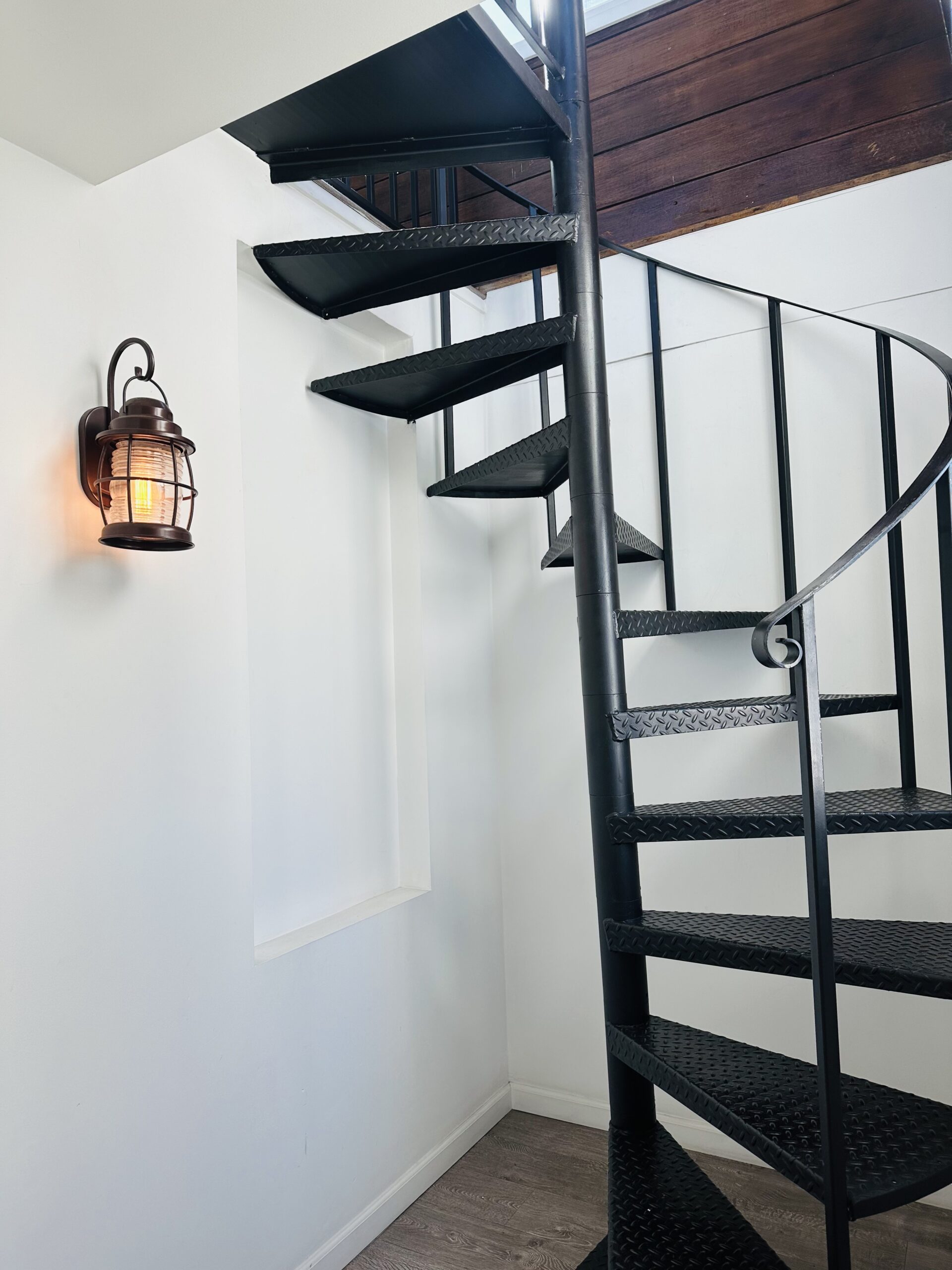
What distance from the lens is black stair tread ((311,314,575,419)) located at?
2236 mm

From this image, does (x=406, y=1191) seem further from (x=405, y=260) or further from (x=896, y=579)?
(x=405, y=260)

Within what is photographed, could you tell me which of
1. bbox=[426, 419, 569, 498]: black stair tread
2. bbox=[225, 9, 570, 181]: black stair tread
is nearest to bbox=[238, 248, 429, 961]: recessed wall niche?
bbox=[426, 419, 569, 498]: black stair tread

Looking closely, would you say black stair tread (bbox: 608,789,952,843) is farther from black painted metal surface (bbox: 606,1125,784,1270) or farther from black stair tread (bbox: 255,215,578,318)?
black stair tread (bbox: 255,215,578,318)

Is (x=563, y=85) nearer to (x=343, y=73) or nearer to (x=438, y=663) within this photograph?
(x=343, y=73)

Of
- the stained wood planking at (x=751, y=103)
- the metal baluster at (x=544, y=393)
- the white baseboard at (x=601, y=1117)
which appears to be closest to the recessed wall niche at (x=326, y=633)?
the metal baluster at (x=544, y=393)

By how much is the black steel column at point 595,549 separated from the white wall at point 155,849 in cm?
70

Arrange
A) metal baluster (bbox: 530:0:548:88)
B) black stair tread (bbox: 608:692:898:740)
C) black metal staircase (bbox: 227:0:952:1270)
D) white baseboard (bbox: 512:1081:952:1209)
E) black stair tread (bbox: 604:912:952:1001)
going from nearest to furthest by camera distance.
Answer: black metal staircase (bbox: 227:0:952:1270)
black stair tread (bbox: 604:912:952:1001)
black stair tread (bbox: 608:692:898:740)
metal baluster (bbox: 530:0:548:88)
white baseboard (bbox: 512:1081:952:1209)

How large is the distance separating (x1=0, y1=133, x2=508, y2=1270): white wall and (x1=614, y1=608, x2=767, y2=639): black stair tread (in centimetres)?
92

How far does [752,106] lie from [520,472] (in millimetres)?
1432

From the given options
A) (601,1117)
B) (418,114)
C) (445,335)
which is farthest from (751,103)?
(601,1117)

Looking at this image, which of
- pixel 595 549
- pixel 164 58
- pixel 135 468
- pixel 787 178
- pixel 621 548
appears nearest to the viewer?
pixel 164 58

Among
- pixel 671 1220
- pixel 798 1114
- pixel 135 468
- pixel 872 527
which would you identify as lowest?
pixel 671 1220

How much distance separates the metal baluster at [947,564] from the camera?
7.00ft

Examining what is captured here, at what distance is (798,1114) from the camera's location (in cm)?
168
